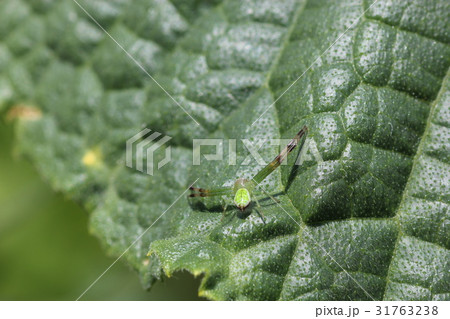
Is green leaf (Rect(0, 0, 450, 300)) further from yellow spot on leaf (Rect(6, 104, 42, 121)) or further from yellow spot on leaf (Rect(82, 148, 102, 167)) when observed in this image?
yellow spot on leaf (Rect(6, 104, 42, 121))

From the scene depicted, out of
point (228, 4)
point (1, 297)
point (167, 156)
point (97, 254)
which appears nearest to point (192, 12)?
point (228, 4)

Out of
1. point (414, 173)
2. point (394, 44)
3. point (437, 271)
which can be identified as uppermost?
point (394, 44)

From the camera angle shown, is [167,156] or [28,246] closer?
[167,156]

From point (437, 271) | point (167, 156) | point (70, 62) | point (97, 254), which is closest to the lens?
point (437, 271)

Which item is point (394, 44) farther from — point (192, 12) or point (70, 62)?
point (70, 62)

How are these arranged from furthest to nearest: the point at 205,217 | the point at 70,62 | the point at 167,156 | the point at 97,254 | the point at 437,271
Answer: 1. the point at 97,254
2. the point at 70,62
3. the point at 167,156
4. the point at 205,217
5. the point at 437,271

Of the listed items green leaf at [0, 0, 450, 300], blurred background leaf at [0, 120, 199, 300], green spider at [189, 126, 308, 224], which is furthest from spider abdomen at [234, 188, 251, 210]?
blurred background leaf at [0, 120, 199, 300]
